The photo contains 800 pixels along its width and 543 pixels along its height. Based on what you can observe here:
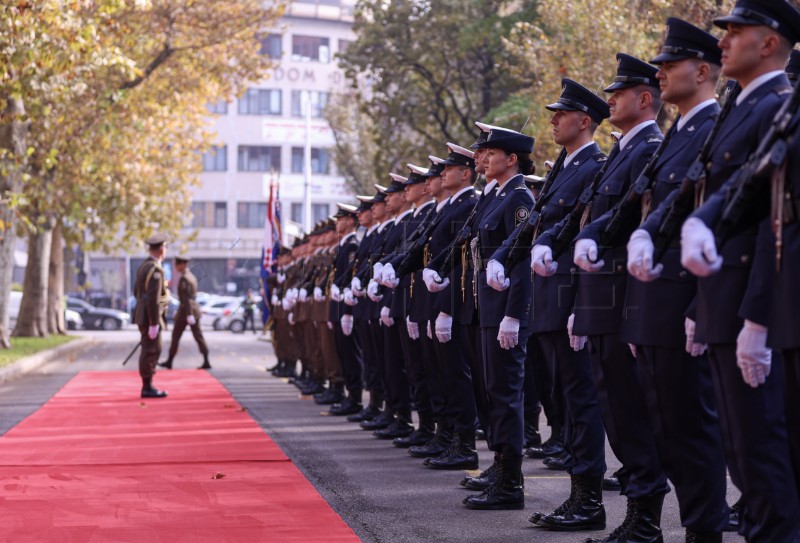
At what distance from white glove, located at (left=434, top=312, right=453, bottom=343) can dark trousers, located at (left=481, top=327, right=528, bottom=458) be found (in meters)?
1.06

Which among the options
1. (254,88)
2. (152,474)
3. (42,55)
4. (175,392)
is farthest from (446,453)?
(254,88)

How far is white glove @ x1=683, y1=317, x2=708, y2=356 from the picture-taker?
17.4ft

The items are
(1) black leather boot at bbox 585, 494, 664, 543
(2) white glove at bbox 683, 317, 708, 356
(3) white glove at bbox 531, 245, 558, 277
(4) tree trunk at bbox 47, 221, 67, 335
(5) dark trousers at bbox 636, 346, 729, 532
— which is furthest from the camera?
(4) tree trunk at bbox 47, 221, 67, 335

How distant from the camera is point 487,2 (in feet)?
111

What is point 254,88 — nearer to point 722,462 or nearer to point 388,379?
point 388,379

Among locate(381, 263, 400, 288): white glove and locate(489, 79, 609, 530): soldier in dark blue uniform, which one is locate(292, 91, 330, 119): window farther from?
locate(489, 79, 609, 530): soldier in dark blue uniform

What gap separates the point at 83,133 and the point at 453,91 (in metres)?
11.1

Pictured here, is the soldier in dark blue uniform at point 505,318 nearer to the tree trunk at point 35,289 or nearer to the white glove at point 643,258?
the white glove at point 643,258

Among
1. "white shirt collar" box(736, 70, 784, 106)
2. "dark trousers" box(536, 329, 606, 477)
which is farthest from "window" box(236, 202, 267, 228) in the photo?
"white shirt collar" box(736, 70, 784, 106)

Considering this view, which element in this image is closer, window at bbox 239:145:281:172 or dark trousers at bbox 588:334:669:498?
dark trousers at bbox 588:334:669:498

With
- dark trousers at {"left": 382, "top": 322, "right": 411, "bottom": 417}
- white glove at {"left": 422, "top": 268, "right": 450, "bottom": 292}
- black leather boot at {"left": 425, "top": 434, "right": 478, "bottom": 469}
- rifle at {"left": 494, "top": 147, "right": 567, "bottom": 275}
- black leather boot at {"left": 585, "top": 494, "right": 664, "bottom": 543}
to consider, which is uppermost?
rifle at {"left": 494, "top": 147, "right": 567, "bottom": 275}

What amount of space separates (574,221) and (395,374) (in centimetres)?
515

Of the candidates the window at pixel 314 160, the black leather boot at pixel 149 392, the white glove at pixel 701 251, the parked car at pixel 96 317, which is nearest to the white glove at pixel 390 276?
the white glove at pixel 701 251

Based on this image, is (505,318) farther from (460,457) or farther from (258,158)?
(258,158)
